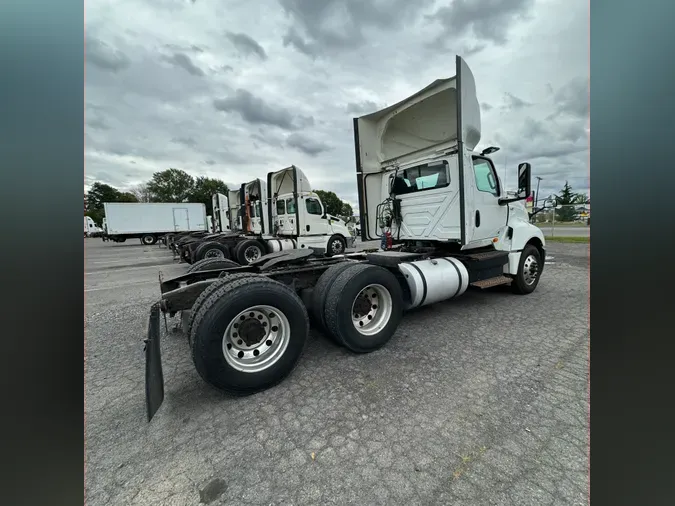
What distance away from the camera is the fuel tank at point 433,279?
3924 millimetres

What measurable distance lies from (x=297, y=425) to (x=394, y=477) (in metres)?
0.80

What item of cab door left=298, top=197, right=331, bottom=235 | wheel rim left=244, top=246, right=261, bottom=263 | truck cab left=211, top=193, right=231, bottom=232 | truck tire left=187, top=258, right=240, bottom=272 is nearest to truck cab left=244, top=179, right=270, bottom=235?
wheel rim left=244, top=246, right=261, bottom=263

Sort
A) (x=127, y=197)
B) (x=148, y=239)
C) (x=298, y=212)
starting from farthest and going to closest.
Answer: (x=127, y=197) < (x=148, y=239) < (x=298, y=212)

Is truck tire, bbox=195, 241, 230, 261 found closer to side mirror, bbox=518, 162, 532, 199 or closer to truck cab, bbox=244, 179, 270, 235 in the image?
truck cab, bbox=244, 179, 270, 235

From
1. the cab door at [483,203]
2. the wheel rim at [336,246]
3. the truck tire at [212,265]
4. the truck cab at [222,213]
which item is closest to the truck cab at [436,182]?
the cab door at [483,203]

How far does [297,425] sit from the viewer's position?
2129 mm

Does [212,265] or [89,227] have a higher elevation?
[89,227]

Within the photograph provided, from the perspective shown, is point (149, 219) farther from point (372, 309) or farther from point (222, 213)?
point (372, 309)

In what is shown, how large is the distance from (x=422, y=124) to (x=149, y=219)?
88.1ft

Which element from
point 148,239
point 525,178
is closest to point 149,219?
point 148,239

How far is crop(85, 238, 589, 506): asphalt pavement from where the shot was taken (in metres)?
Result: 1.60

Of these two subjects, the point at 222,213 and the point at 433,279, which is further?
the point at 222,213

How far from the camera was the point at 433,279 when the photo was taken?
13.4 ft

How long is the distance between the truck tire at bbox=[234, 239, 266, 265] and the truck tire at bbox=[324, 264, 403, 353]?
317 inches
